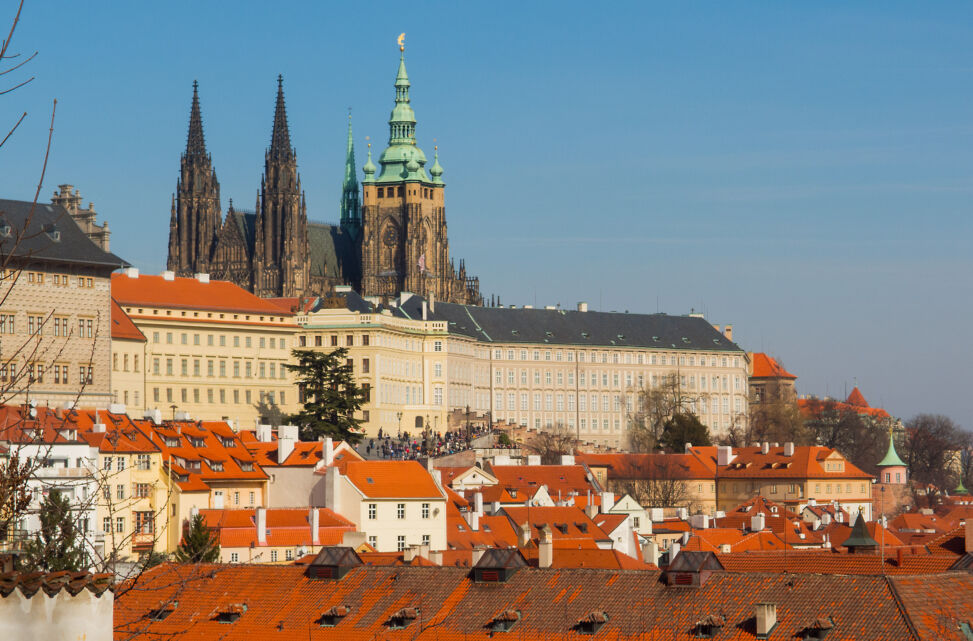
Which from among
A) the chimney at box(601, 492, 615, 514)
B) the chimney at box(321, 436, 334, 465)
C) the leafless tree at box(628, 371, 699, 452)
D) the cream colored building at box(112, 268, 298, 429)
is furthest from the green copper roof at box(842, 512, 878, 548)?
the leafless tree at box(628, 371, 699, 452)

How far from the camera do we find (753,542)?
262 feet

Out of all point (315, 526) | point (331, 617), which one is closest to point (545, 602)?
point (331, 617)

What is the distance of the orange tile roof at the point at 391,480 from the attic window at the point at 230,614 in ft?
137

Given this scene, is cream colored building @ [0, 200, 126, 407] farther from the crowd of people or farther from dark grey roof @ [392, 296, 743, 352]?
dark grey roof @ [392, 296, 743, 352]

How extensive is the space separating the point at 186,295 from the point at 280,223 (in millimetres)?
37971

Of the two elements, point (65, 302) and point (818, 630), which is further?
point (65, 302)

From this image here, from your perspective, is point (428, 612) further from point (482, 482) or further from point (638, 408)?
point (638, 408)

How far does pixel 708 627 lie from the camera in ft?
123

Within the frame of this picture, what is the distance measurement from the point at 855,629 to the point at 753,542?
43.8m

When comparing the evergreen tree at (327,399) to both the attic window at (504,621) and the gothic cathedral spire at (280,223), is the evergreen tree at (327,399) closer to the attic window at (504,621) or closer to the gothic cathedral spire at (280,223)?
the gothic cathedral spire at (280,223)

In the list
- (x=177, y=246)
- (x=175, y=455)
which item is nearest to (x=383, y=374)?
(x=177, y=246)

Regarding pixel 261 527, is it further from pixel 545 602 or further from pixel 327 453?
pixel 545 602

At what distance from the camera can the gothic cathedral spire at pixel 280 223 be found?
18862 centimetres

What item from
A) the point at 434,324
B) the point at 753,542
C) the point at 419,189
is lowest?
the point at 753,542
